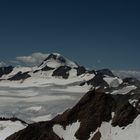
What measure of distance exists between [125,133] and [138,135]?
7464 mm

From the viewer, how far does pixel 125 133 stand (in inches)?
7869

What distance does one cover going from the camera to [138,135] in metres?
194
